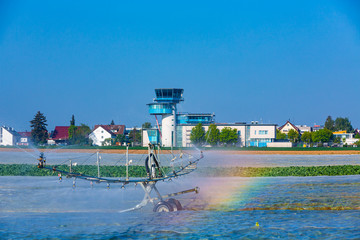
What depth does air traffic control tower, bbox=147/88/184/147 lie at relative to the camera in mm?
132500

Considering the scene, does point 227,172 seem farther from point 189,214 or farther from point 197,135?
point 197,135

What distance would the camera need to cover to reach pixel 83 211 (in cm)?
2478

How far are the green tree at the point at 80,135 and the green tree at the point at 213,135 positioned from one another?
43699 millimetres

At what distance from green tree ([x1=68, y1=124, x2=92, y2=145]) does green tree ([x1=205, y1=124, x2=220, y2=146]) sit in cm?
4370

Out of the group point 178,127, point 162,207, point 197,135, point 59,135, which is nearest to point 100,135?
point 59,135

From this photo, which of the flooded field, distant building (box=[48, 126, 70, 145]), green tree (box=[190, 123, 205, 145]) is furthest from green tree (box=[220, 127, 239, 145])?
the flooded field

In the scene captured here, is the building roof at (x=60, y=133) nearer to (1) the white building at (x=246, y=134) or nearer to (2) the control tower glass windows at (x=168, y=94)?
(1) the white building at (x=246, y=134)

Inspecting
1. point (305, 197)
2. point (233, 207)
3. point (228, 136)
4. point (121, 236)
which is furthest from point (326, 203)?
point (228, 136)

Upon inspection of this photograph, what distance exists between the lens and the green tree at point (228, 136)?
134m

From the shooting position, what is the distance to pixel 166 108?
13325cm

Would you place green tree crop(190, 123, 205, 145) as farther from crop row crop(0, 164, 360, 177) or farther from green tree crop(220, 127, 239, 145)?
crop row crop(0, 164, 360, 177)

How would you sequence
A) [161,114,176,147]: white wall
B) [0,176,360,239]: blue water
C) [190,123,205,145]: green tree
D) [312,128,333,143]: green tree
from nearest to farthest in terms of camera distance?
[0,176,360,239]: blue water → [161,114,176,147]: white wall → [190,123,205,145]: green tree → [312,128,333,143]: green tree

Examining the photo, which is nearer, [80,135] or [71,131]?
[80,135]

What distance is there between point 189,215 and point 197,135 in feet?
359
